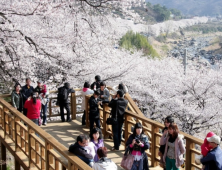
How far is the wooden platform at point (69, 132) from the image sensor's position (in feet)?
23.8

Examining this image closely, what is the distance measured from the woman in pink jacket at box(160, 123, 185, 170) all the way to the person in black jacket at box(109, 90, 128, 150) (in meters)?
1.68

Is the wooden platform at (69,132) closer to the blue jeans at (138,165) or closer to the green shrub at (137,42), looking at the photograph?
the blue jeans at (138,165)

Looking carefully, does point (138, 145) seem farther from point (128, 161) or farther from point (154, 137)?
point (154, 137)

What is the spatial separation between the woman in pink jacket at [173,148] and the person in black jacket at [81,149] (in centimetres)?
132

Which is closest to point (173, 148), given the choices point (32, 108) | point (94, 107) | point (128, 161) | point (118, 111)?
point (128, 161)

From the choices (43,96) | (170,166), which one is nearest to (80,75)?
(43,96)

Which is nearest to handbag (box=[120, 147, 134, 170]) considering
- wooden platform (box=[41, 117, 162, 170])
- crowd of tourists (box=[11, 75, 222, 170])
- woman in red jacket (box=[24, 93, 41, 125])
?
crowd of tourists (box=[11, 75, 222, 170])

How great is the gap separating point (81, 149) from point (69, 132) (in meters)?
4.10

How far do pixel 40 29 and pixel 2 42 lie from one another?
2347 mm

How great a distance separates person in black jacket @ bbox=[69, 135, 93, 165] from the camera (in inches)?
181

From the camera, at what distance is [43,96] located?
887 cm

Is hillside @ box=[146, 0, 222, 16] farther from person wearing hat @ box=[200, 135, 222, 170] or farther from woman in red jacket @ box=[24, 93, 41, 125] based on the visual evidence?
person wearing hat @ box=[200, 135, 222, 170]

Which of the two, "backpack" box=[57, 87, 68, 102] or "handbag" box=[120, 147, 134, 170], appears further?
"backpack" box=[57, 87, 68, 102]

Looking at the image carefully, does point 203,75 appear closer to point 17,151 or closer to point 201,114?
point 201,114
